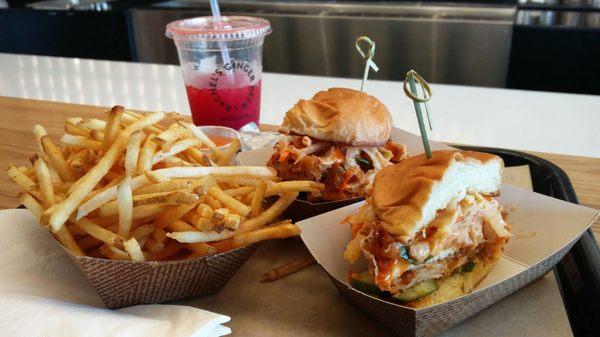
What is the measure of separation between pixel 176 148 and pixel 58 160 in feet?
0.90

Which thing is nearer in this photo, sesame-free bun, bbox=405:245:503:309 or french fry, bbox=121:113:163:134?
sesame-free bun, bbox=405:245:503:309

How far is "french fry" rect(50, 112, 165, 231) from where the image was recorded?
3.59 ft

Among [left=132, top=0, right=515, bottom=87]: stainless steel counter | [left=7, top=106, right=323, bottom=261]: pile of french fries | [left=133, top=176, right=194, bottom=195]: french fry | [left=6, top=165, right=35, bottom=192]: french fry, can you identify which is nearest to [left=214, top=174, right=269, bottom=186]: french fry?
[left=7, top=106, right=323, bottom=261]: pile of french fries

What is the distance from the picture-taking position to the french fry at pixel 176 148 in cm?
127

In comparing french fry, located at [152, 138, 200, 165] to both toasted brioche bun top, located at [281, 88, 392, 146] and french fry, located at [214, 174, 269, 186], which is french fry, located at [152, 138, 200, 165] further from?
toasted brioche bun top, located at [281, 88, 392, 146]

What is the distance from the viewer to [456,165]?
1074 millimetres

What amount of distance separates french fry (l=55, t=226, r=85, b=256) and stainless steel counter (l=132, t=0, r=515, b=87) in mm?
3245

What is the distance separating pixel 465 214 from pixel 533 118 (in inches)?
54.7

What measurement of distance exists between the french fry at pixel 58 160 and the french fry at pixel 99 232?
184mm

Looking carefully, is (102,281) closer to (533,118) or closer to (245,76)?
(245,76)

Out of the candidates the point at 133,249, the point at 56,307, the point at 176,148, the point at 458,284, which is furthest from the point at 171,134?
the point at 458,284

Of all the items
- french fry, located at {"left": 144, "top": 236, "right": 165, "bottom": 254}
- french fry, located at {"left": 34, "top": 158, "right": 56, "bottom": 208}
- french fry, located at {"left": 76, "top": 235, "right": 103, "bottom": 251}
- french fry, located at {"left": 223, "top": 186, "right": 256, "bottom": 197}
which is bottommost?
french fry, located at {"left": 76, "top": 235, "right": 103, "bottom": 251}

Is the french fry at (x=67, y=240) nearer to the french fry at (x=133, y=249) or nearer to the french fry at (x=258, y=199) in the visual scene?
the french fry at (x=133, y=249)

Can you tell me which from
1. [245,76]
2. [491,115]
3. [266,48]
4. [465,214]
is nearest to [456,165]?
[465,214]
